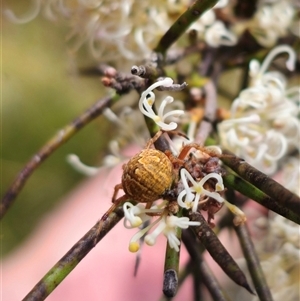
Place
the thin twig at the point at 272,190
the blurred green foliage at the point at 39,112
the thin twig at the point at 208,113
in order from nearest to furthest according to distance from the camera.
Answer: the thin twig at the point at 272,190, the thin twig at the point at 208,113, the blurred green foliage at the point at 39,112

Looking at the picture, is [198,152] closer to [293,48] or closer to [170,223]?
[170,223]

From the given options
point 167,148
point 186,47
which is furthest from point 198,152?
point 186,47

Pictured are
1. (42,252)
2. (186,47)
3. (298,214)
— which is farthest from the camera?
(42,252)

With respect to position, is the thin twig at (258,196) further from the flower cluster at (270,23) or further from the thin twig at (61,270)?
the flower cluster at (270,23)

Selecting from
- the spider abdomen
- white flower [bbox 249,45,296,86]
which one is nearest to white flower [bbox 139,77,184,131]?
the spider abdomen

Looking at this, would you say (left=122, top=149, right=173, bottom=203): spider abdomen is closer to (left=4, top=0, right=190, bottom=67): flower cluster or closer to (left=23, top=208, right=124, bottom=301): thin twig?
(left=23, top=208, right=124, bottom=301): thin twig

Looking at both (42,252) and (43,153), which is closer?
(43,153)

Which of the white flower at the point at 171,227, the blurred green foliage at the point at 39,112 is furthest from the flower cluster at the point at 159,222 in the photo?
the blurred green foliage at the point at 39,112
